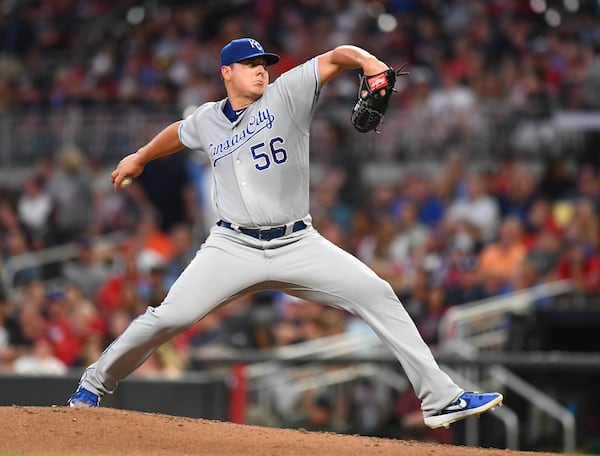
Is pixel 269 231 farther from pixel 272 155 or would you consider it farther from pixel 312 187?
pixel 312 187

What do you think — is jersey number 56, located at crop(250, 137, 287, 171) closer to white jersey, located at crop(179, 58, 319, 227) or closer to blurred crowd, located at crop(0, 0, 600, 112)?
white jersey, located at crop(179, 58, 319, 227)

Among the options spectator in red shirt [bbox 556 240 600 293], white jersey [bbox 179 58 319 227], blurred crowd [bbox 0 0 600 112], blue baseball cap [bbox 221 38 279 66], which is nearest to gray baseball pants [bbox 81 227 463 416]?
white jersey [bbox 179 58 319 227]

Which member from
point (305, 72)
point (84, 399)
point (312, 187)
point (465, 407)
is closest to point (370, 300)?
point (465, 407)

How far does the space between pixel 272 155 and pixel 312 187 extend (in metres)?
7.62

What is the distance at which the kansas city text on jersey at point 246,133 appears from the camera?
20.1 feet

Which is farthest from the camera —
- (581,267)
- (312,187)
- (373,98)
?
(312,187)

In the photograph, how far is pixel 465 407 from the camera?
237 inches

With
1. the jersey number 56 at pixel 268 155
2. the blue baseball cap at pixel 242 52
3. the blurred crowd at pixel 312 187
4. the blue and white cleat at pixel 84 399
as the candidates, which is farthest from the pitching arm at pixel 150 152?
the blurred crowd at pixel 312 187

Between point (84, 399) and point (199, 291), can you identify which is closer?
point (199, 291)

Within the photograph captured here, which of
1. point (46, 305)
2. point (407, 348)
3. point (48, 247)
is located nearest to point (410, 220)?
point (46, 305)

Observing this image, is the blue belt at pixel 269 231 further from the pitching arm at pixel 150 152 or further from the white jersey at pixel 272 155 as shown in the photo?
the pitching arm at pixel 150 152

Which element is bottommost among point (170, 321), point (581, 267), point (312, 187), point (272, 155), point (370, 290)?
point (581, 267)

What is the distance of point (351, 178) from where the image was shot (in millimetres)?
13680

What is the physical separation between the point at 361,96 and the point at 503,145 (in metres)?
8.12
